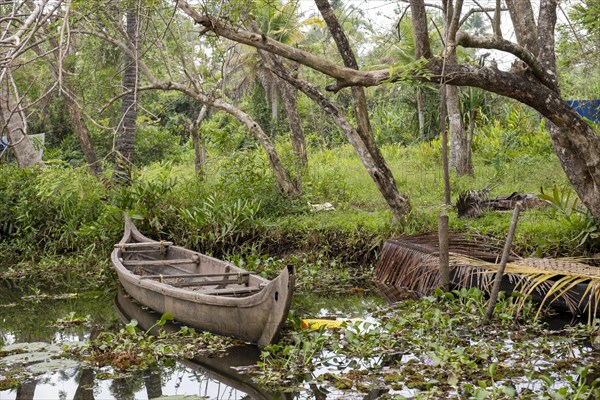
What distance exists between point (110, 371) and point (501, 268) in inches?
134

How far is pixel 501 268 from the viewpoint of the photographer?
22.6 feet

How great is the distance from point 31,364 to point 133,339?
912 millimetres

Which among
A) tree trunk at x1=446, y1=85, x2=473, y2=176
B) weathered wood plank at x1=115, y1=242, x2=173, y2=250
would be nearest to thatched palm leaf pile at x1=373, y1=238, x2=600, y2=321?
weathered wood plank at x1=115, y1=242, x2=173, y2=250

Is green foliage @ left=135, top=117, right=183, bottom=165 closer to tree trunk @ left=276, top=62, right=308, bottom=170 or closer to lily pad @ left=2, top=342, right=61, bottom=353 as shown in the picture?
tree trunk @ left=276, top=62, right=308, bottom=170

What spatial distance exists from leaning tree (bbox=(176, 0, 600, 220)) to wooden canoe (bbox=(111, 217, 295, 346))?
1974mm

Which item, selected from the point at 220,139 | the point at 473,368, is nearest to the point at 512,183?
the point at 220,139

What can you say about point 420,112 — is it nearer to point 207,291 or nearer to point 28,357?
point 207,291

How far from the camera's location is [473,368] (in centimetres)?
586

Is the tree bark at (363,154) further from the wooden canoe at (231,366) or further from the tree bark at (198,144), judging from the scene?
the wooden canoe at (231,366)

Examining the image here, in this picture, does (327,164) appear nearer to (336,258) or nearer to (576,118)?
(336,258)

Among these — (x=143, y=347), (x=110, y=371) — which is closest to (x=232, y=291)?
(x=143, y=347)

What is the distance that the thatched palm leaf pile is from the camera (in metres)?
7.33

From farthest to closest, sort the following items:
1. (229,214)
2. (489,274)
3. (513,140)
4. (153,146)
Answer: (153,146) < (513,140) < (229,214) < (489,274)

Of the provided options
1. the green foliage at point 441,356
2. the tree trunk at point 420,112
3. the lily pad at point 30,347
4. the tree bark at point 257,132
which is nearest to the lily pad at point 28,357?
the lily pad at point 30,347
